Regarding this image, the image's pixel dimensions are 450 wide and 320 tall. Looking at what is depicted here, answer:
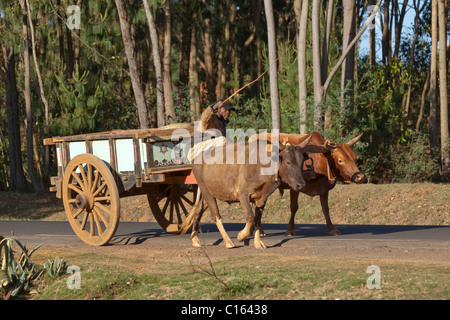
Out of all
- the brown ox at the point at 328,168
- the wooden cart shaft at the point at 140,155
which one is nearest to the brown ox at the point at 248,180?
the wooden cart shaft at the point at 140,155

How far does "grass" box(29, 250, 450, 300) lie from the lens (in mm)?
7598

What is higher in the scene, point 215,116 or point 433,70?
point 433,70

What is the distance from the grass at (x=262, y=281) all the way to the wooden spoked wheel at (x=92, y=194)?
Result: 2.31m

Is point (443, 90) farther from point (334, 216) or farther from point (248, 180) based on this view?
point (248, 180)

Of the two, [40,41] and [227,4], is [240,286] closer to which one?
[40,41]

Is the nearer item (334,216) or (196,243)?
(196,243)

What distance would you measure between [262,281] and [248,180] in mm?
3499

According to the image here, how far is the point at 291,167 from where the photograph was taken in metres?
11.3

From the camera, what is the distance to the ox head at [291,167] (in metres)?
11.3

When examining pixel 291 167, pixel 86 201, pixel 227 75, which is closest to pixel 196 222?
pixel 86 201

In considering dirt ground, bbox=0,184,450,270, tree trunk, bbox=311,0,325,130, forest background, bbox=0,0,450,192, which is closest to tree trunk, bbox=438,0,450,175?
forest background, bbox=0,0,450,192

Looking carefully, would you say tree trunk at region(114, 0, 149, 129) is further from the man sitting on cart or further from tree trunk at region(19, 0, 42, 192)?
the man sitting on cart

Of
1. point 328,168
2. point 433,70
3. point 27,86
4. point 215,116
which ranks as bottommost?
point 328,168

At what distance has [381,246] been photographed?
11.6 metres
